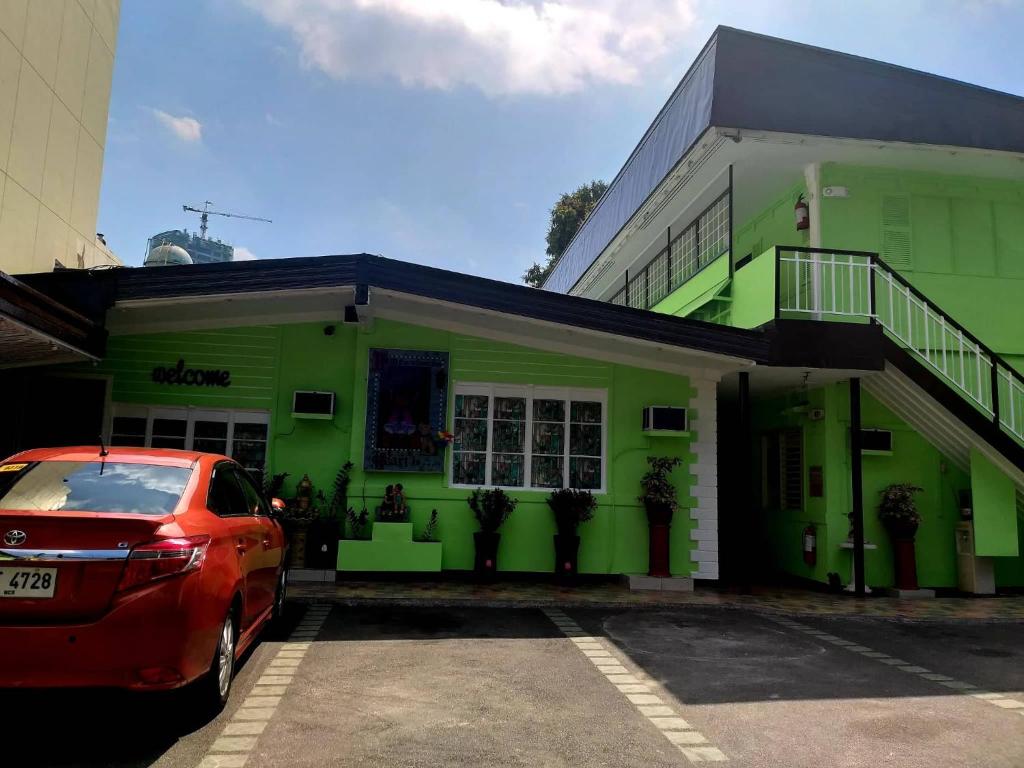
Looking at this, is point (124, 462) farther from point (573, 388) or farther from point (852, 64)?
point (852, 64)

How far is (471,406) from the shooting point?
9734 millimetres

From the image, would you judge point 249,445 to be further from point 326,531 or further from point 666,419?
point 666,419

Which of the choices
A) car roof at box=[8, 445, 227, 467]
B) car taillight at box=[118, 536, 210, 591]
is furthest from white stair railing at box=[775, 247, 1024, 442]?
car taillight at box=[118, 536, 210, 591]

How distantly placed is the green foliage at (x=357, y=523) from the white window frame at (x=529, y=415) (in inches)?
47.2

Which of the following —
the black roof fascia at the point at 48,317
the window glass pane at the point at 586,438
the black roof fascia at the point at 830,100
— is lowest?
the window glass pane at the point at 586,438

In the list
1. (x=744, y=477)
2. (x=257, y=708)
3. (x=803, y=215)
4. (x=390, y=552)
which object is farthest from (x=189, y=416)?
(x=803, y=215)

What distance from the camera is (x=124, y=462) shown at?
169 inches

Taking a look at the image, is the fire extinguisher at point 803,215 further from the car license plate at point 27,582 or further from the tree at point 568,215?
the tree at point 568,215

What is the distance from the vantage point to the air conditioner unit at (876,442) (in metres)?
9.90

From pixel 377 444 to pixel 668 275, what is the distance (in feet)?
24.2

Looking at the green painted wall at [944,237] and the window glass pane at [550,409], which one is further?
the green painted wall at [944,237]

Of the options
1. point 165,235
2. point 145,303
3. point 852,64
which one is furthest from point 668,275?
point 165,235

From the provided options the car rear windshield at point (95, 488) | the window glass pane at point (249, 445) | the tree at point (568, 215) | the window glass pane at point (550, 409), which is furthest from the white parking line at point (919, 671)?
the tree at point (568, 215)

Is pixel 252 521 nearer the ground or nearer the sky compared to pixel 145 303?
nearer the ground
